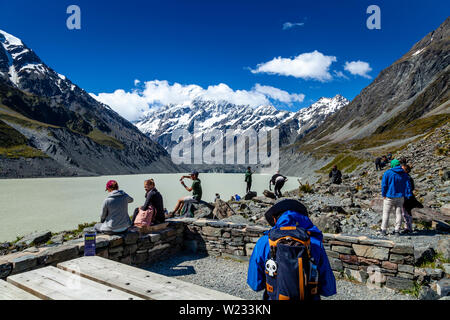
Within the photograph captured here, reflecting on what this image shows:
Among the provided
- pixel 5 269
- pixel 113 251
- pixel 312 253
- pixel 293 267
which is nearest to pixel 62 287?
pixel 293 267

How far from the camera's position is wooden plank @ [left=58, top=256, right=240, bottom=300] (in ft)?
7.93

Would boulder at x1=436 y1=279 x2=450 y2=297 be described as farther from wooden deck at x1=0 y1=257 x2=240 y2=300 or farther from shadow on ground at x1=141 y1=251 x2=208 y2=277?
shadow on ground at x1=141 y1=251 x2=208 y2=277

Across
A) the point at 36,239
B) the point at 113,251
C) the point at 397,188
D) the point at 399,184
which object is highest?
the point at 399,184

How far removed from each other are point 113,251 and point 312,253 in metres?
6.13

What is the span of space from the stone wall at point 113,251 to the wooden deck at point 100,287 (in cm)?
356

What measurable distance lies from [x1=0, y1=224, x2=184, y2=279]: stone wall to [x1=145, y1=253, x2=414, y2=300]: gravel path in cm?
38

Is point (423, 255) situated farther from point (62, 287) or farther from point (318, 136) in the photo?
point (318, 136)

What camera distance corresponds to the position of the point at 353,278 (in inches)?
274

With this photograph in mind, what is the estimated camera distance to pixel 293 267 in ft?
9.55

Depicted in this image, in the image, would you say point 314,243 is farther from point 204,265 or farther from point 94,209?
point 94,209

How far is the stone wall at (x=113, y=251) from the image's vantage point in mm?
5663

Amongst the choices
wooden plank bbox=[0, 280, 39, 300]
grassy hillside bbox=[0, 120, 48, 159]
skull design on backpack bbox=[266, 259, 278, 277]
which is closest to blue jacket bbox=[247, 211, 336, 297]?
skull design on backpack bbox=[266, 259, 278, 277]
